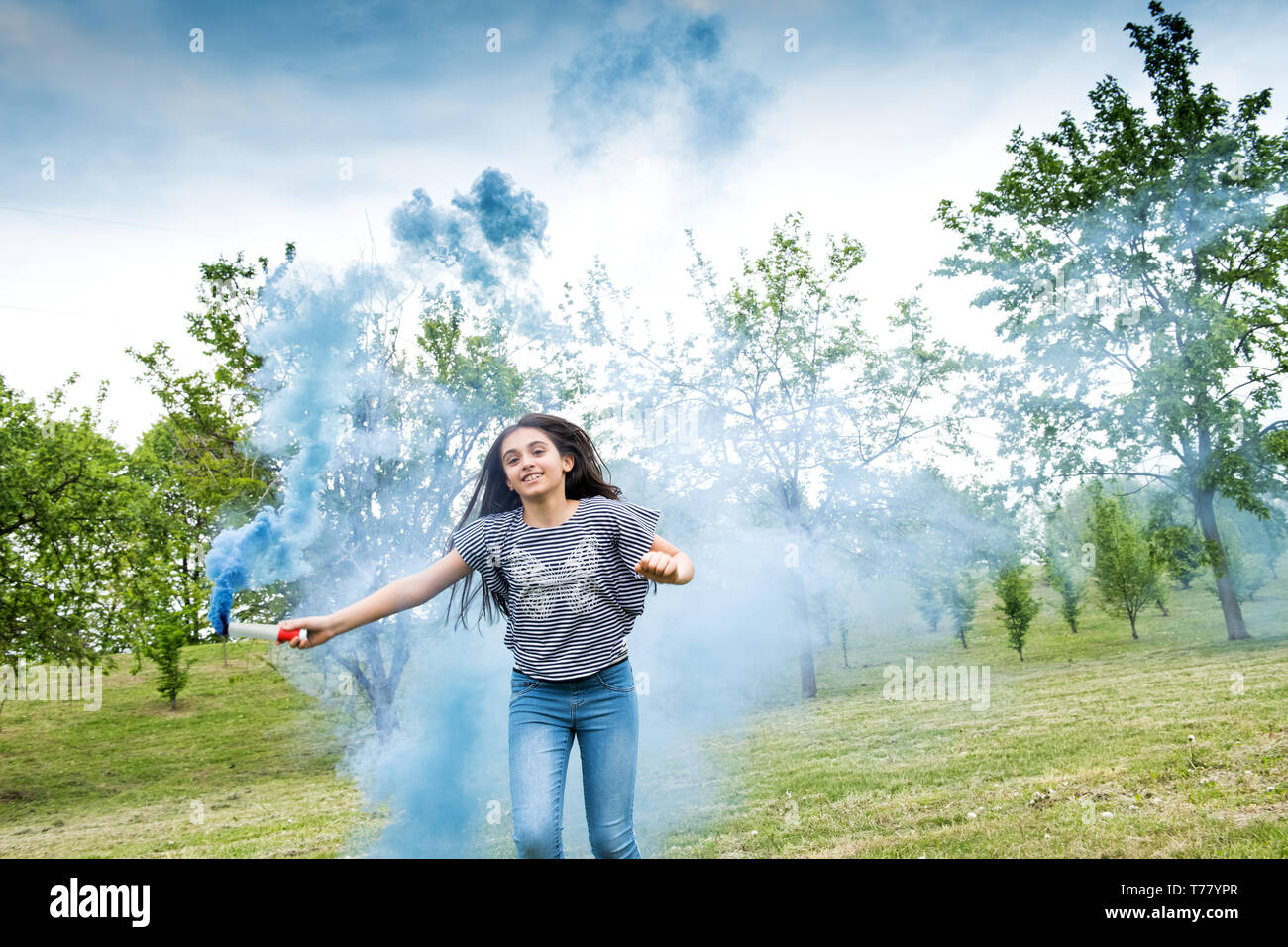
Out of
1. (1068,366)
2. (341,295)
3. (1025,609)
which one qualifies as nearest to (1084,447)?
(1068,366)

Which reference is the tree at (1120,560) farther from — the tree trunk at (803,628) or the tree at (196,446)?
the tree at (196,446)

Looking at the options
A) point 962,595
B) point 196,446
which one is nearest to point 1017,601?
point 962,595

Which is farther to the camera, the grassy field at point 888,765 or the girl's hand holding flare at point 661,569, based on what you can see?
the grassy field at point 888,765

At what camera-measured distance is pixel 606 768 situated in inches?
109

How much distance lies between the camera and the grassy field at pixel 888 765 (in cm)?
475

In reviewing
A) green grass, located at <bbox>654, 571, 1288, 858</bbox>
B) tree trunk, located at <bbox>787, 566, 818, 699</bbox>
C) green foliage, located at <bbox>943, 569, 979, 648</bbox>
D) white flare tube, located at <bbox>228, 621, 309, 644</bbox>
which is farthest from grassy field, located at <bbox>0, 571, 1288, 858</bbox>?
white flare tube, located at <bbox>228, 621, 309, 644</bbox>

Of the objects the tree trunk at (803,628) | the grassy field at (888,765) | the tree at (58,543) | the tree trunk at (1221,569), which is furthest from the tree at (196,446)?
the tree trunk at (1221,569)

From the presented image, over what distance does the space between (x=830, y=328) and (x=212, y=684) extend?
19129 millimetres

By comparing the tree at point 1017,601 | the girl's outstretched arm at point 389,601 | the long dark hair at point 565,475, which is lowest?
the tree at point 1017,601

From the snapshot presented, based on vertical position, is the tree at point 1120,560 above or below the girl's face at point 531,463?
Result: below

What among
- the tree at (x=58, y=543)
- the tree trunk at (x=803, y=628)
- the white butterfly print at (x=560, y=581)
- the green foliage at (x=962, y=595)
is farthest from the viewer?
the green foliage at (x=962, y=595)

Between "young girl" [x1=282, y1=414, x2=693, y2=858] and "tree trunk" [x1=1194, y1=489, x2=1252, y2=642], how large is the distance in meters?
16.4
